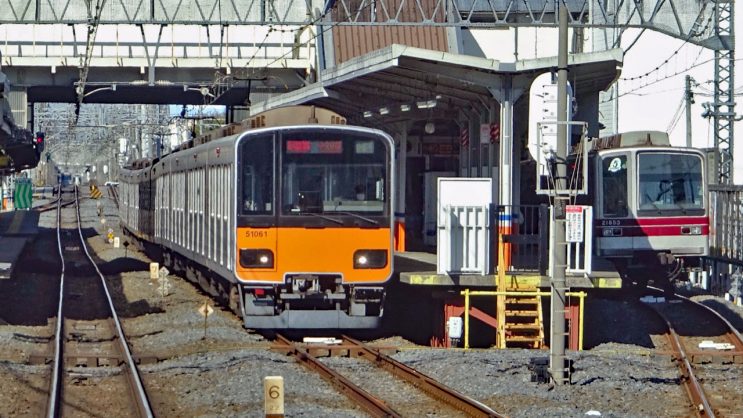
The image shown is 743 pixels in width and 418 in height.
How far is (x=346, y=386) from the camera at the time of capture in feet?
36.0

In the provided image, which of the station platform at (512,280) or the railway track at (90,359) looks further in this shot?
the station platform at (512,280)

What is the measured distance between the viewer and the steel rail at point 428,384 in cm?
977

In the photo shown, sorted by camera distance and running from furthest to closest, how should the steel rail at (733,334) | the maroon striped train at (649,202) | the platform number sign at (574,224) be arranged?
the maroon striped train at (649,202) < the steel rail at (733,334) < the platform number sign at (574,224)

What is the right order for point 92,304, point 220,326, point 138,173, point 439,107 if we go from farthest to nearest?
point 138,173
point 92,304
point 439,107
point 220,326

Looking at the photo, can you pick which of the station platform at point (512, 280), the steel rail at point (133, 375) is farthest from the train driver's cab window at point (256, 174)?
the steel rail at point (133, 375)

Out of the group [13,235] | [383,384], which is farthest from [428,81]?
[13,235]

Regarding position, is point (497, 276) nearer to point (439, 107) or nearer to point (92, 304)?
point (439, 107)

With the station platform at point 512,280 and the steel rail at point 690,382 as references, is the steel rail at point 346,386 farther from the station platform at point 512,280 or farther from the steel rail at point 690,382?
the steel rail at point 690,382

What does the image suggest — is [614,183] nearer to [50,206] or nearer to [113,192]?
[50,206]

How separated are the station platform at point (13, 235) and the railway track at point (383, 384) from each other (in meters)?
7.35

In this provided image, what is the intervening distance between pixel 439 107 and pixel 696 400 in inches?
320

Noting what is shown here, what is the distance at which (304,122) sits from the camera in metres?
15.3

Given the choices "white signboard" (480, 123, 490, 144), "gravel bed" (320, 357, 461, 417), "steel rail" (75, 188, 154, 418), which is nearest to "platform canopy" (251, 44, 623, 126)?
"white signboard" (480, 123, 490, 144)

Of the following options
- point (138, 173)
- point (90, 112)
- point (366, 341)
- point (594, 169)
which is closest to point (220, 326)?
point (366, 341)
